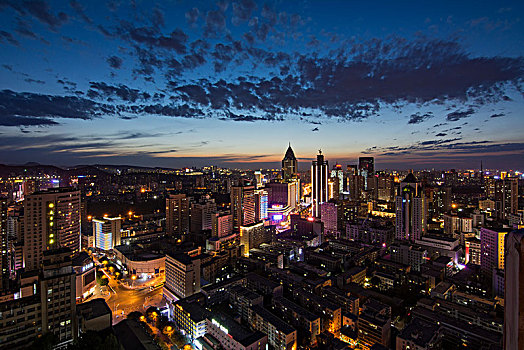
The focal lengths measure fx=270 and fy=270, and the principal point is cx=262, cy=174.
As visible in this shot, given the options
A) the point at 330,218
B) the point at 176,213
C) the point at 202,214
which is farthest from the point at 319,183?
the point at 176,213

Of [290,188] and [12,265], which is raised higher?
[290,188]

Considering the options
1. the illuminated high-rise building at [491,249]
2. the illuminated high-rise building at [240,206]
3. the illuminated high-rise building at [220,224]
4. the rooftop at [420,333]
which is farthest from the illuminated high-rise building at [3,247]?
the illuminated high-rise building at [491,249]

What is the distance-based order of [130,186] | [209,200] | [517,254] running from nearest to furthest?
[517,254] → [209,200] → [130,186]

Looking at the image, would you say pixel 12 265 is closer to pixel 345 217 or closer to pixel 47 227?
pixel 47 227

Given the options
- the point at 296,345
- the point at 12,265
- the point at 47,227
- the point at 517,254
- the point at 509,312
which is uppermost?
the point at 517,254

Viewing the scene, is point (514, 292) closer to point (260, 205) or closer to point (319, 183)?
point (260, 205)

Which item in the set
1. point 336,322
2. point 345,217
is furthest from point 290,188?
point 336,322

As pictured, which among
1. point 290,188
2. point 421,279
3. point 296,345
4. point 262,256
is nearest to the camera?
point 296,345
